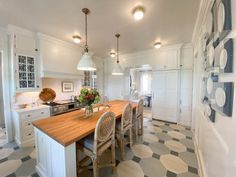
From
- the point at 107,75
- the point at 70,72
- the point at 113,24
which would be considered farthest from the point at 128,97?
the point at 113,24

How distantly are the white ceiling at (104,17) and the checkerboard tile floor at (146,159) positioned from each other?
2582mm

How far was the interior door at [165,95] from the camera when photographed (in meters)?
3.86

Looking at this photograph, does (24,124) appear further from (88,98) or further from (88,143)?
(88,143)

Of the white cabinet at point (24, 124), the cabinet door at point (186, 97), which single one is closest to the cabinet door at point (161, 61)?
the cabinet door at point (186, 97)

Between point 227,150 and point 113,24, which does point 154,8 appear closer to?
point 113,24

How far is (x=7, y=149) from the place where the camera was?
2.39 m

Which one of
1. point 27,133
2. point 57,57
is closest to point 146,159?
point 27,133

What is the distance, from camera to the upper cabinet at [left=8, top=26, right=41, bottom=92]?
2508 millimetres

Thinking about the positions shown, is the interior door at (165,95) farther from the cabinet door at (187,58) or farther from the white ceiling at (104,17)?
A: the white ceiling at (104,17)

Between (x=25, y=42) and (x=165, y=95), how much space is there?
13.9ft

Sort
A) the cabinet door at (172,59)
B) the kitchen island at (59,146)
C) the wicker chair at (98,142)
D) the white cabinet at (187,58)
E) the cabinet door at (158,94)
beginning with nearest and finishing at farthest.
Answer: the kitchen island at (59,146) < the wicker chair at (98,142) < the white cabinet at (187,58) < the cabinet door at (172,59) < the cabinet door at (158,94)

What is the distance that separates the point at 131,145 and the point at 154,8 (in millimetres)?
2577

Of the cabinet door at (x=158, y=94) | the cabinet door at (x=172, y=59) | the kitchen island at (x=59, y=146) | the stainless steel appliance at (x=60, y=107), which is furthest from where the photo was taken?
the cabinet door at (x=158, y=94)

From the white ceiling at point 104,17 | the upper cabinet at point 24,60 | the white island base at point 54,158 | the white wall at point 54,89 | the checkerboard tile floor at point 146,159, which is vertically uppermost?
the white ceiling at point 104,17
